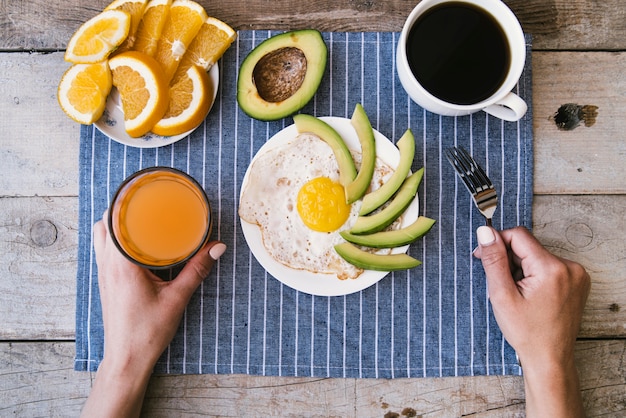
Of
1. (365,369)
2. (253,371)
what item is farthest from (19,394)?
(365,369)

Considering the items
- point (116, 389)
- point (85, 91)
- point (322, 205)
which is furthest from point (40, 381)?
point (322, 205)

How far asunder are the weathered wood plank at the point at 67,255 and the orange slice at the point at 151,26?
460 mm

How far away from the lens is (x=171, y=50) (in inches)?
48.9

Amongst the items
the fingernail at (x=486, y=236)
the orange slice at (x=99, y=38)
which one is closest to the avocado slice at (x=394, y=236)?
the fingernail at (x=486, y=236)

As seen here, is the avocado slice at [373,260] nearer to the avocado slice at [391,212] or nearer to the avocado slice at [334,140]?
the avocado slice at [391,212]

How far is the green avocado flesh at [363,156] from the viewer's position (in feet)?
4.06

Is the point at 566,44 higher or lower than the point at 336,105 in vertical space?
higher

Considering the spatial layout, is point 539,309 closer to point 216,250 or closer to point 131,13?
point 216,250

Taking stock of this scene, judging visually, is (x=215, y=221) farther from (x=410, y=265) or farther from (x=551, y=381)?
(x=551, y=381)

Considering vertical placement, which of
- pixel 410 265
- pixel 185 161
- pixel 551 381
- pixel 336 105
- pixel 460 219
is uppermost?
pixel 336 105

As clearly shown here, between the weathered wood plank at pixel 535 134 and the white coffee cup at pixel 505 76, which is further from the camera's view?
the weathered wood plank at pixel 535 134

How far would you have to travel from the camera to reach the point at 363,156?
1.25m

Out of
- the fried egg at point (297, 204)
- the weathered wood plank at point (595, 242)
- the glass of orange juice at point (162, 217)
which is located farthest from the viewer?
the weathered wood plank at point (595, 242)

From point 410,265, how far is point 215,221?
0.52 metres
